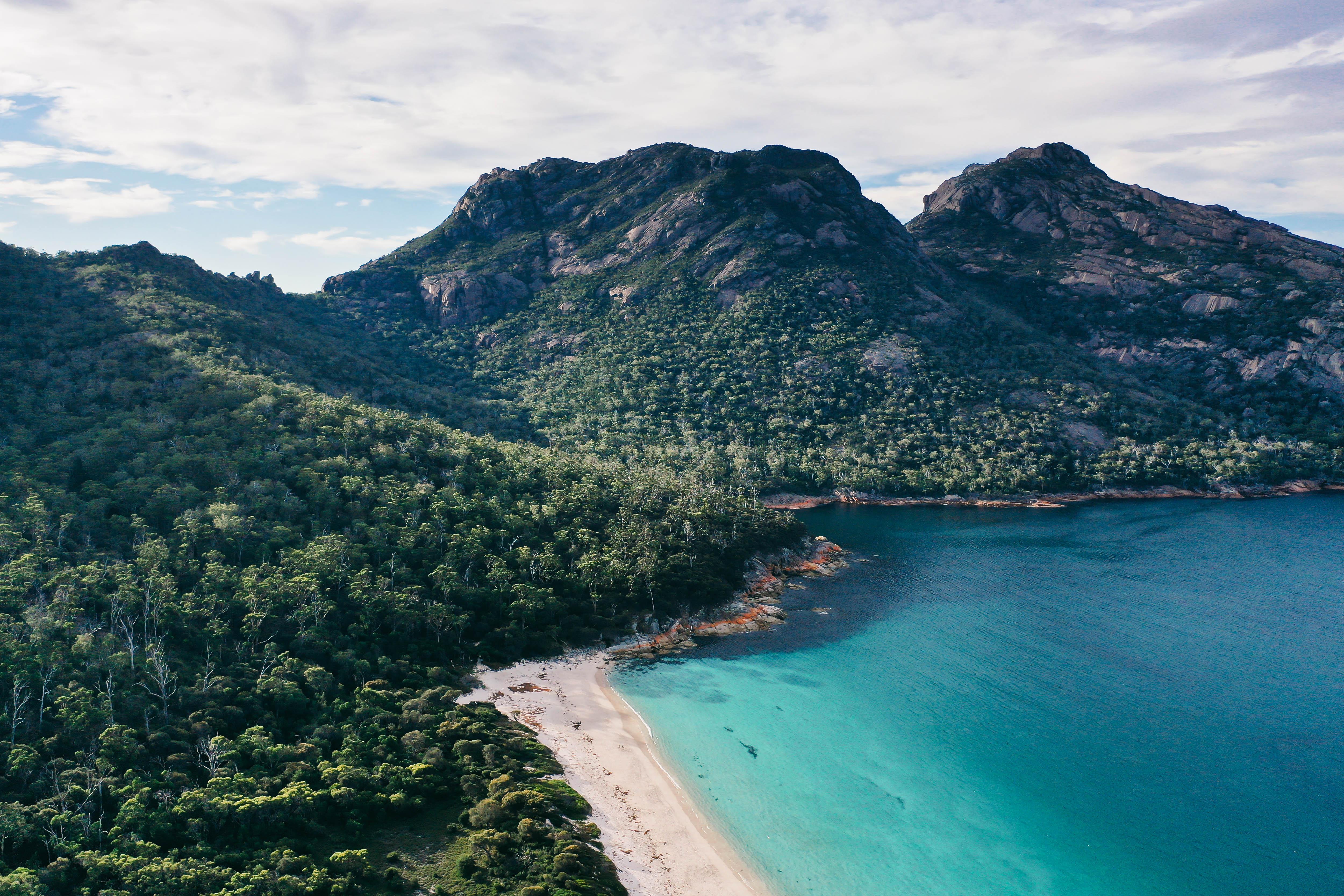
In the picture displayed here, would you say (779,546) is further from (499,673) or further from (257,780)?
(257,780)

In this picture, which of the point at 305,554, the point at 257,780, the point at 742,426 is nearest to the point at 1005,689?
the point at 257,780

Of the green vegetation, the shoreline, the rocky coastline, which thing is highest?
the green vegetation

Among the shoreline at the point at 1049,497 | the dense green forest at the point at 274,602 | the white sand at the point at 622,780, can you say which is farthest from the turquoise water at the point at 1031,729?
the shoreline at the point at 1049,497

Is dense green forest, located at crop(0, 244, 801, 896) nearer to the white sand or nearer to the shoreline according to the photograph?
the white sand

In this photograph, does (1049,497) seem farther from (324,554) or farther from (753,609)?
(324,554)

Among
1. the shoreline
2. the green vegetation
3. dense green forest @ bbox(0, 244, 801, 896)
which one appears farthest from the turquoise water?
the green vegetation

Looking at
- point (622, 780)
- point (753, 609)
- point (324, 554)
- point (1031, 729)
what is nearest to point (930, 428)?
point (753, 609)
